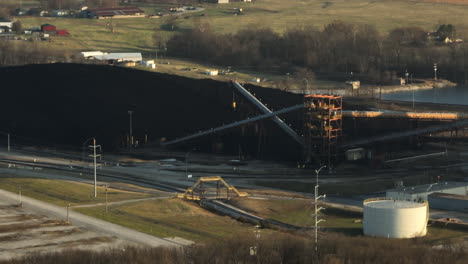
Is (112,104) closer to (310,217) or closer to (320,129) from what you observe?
(320,129)

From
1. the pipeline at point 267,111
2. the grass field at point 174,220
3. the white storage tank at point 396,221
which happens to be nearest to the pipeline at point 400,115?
the pipeline at point 267,111

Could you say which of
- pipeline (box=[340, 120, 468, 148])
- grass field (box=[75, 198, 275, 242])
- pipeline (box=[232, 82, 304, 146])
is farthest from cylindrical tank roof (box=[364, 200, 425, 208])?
pipeline (box=[232, 82, 304, 146])

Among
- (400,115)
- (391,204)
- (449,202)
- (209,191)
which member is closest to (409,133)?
(400,115)

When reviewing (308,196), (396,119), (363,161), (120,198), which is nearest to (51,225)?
(120,198)

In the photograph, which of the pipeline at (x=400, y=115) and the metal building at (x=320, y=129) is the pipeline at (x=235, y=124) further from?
the metal building at (x=320, y=129)

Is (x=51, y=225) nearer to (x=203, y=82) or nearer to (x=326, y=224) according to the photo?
(x=326, y=224)

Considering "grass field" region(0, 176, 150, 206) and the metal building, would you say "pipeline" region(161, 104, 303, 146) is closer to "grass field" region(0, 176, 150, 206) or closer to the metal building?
the metal building

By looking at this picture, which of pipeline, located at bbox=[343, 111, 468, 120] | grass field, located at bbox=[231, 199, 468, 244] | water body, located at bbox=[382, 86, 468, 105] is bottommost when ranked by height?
grass field, located at bbox=[231, 199, 468, 244]
